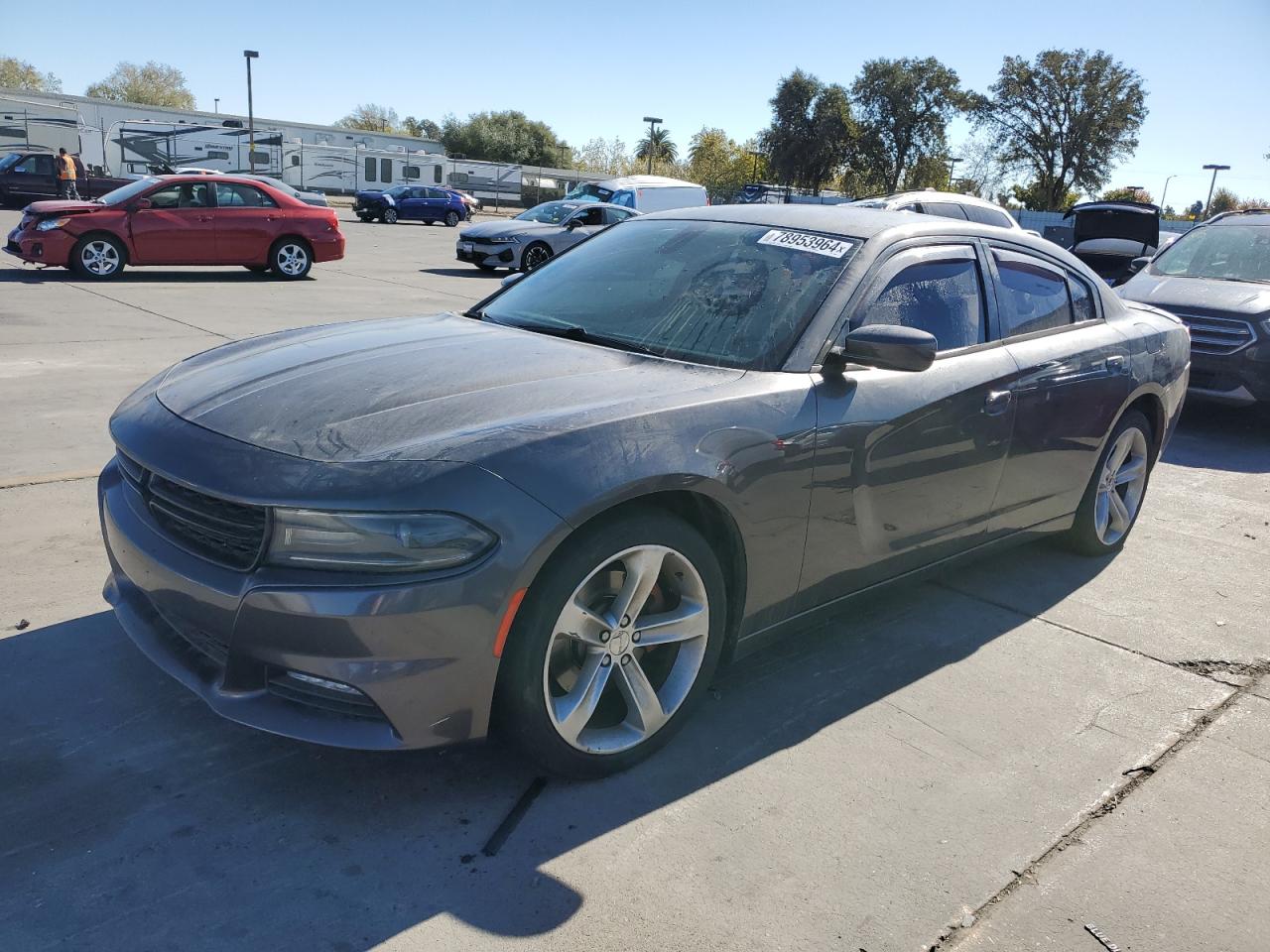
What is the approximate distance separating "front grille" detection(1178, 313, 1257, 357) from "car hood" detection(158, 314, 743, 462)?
21.1 ft

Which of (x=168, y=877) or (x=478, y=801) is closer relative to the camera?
(x=168, y=877)

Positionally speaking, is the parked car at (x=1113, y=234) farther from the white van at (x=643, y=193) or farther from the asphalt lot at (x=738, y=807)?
the white van at (x=643, y=193)

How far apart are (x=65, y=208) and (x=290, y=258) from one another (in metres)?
2.99

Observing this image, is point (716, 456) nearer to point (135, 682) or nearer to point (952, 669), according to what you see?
point (952, 669)

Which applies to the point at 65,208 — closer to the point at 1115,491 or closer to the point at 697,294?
the point at 697,294

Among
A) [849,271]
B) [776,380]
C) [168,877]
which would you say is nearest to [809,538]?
[776,380]

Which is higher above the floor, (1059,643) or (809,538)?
(809,538)

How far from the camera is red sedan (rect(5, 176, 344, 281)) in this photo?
43.4ft

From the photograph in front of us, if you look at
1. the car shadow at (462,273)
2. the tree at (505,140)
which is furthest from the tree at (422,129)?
the car shadow at (462,273)

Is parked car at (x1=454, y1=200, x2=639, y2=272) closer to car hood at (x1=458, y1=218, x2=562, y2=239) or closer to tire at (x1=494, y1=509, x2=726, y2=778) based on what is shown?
car hood at (x1=458, y1=218, x2=562, y2=239)

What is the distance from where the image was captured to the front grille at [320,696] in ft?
7.75

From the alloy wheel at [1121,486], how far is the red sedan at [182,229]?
1308 cm

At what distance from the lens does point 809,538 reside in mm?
3117

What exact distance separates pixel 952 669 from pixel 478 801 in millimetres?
1858
